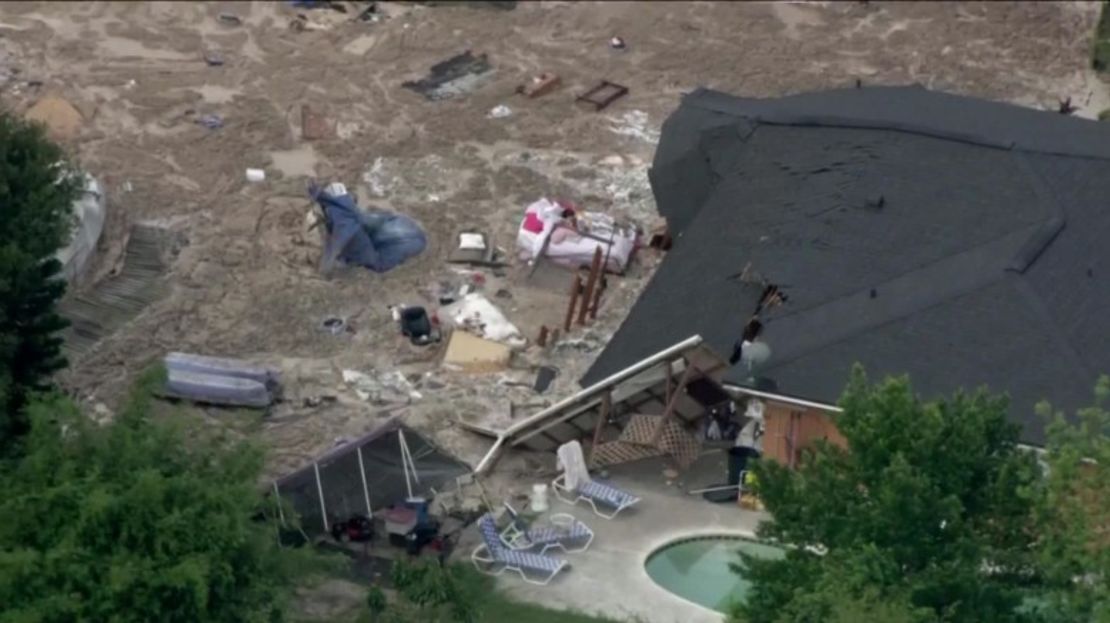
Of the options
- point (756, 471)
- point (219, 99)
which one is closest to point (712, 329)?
point (756, 471)

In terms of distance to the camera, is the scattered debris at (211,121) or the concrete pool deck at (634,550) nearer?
the concrete pool deck at (634,550)

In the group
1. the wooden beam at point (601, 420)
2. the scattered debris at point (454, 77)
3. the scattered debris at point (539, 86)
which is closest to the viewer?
the wooden beam at point (601, 420)

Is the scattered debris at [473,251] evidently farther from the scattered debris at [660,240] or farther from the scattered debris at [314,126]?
the scattered debris at [314,126]

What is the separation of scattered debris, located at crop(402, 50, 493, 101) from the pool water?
13544 millimetres

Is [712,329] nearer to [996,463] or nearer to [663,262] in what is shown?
[663,262]

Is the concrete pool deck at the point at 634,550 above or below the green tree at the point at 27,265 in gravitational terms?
below

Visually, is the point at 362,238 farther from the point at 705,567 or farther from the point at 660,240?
the point at 705,567

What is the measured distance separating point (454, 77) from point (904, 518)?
19.6 metres

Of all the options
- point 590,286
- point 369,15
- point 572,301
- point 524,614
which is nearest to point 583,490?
point 524,614

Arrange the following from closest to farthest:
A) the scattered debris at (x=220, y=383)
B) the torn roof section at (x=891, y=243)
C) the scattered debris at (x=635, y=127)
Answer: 1. the torn roof section at (x=891, y=243)
2. the scattered debris at (x=220, y=383)
3. the scattered debris at (x=635, y=127)

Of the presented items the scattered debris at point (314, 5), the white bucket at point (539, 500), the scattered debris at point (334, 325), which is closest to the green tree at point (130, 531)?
the white bucket at point (539, 500)

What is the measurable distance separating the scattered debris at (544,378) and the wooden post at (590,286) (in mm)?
1375

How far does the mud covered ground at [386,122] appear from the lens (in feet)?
86.5

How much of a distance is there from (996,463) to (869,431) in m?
1.19
